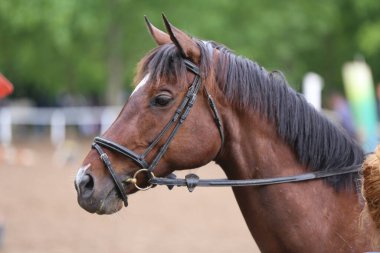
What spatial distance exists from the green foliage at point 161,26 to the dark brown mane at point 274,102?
64.4ft

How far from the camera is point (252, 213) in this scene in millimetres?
3926

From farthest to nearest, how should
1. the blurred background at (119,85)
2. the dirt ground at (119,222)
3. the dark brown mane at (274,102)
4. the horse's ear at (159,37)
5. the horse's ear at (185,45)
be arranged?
the blurred background at (119,85)
the dirt ground at (119,222)
the horse's ear at (159,37)
the dark brown mane at (274,102)
the horse's ear at (185,45)

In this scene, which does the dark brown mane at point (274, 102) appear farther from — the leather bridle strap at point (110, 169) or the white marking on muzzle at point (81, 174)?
the white marking on muzzle at point (81, 174)

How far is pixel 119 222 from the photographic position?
11.0 meters

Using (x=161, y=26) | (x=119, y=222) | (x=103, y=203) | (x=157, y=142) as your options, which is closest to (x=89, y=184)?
(x=103, y=203)

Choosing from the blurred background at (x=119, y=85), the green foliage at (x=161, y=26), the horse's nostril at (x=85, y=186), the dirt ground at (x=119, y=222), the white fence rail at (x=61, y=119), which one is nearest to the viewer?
the horse's nostril at (x=85, y=186)

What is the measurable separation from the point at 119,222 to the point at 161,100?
737 centimetres

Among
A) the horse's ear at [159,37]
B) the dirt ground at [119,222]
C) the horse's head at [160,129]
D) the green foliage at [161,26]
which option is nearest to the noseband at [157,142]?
the horse's head at [160,129]

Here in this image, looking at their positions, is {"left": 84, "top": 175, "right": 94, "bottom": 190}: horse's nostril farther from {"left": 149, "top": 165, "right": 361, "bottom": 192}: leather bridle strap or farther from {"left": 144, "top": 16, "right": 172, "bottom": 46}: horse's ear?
{"left": 144, "top": 16, "right": 172, "bottom": 46}: horse's ear

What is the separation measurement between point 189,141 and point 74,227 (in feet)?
22.6

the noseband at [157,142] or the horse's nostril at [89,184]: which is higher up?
the noseband at [157,142]

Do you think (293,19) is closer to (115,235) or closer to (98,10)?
(98,10)

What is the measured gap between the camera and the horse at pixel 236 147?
150 inches

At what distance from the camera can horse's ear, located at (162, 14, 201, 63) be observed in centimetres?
381
